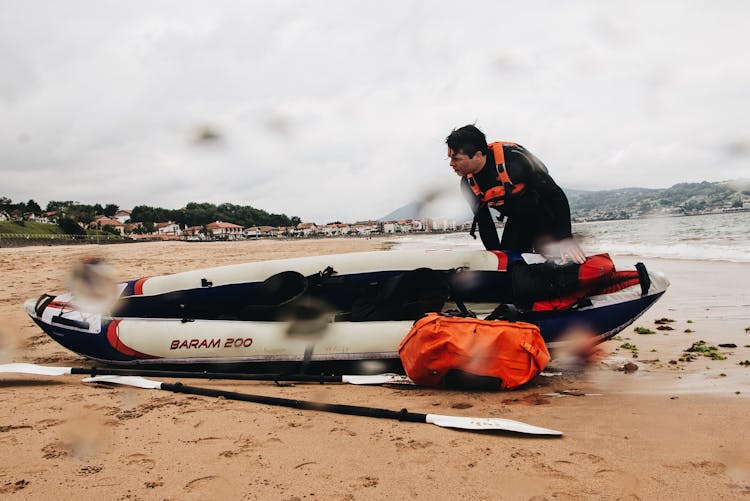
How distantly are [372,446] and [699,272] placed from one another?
9420 millimetres

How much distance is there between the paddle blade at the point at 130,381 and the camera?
2.99m

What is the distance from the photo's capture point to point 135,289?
421 centimetres

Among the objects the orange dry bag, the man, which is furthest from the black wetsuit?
the orange dry bag

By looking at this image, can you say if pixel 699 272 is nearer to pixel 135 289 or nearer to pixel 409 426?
pixel 409 426

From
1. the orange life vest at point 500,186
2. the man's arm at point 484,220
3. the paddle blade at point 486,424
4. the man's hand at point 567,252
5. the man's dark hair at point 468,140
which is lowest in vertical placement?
the paddle blade at point 486,424

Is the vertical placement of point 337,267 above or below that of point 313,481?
above

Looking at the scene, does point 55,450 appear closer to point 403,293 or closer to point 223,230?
point 403,293

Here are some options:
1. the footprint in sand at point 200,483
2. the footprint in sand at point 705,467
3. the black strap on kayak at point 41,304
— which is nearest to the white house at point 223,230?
the black strap on kayak at point 41,304

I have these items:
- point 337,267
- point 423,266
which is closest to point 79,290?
point 337,267

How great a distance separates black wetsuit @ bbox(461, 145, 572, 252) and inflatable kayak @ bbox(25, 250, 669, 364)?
A: 234mm

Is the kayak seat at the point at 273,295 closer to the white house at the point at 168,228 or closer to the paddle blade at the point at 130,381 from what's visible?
the paddle blade at the point at 130,381

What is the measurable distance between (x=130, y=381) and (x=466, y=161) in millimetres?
2838

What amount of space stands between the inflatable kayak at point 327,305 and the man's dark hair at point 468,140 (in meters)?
0.86

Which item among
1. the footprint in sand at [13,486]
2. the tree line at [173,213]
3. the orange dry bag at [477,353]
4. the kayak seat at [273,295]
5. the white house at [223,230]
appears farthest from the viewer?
the white house at [223,230]
